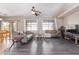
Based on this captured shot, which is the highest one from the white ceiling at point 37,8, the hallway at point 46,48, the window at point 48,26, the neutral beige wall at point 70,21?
the white ceiling at point 37,8

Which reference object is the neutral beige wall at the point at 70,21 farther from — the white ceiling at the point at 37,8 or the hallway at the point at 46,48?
the hallway at the point at 46,48

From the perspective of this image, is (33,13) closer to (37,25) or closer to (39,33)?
(37,25)

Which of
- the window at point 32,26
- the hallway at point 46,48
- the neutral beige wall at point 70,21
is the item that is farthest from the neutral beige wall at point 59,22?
the window at point 32,26

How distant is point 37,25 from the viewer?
377cm

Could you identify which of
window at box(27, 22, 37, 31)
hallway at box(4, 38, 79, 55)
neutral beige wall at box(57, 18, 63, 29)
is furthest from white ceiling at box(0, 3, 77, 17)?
hallway at box(4, 38, 79, 55)

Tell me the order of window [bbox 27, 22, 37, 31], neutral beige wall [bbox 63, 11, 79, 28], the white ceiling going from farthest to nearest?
neutral beige wall [bbox 63, 11, 79, 28]
window [bbox 27, 22, 37, 31]
the white ceiling

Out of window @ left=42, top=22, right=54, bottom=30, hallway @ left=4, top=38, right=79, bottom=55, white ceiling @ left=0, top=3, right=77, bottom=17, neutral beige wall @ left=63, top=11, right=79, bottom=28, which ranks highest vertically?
white ceiling @ left=0, top=3, right=77, bottom=17

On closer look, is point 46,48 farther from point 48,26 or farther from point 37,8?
point 37,8

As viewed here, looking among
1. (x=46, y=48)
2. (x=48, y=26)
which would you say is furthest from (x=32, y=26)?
(x=46, y=48)

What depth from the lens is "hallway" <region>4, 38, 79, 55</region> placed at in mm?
3561

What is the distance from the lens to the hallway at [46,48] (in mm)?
3561

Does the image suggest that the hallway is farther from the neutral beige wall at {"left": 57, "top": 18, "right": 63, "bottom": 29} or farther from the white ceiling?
the white ceiling
